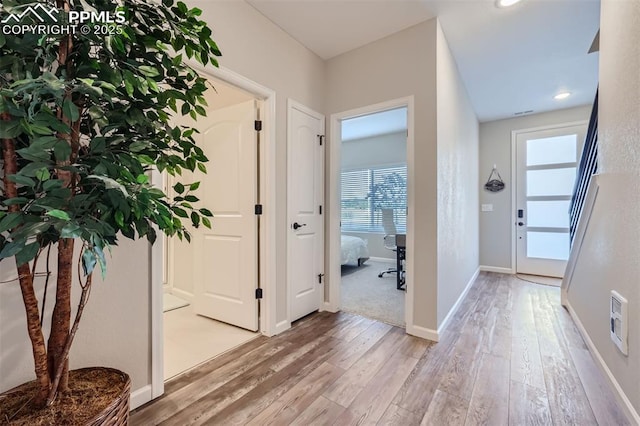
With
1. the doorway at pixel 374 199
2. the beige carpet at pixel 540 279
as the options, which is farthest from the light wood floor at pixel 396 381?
the beige carpet at pixel 540 279

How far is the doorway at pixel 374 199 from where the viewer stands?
4.75 m

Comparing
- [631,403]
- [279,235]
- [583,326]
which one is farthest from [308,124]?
[583,326]

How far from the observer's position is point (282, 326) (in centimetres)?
249

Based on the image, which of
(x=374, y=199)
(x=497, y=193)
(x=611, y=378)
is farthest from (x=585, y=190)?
(x=374, y=199)

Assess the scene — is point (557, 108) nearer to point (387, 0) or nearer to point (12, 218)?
point (387, 0)

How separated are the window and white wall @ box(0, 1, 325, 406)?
346 cm

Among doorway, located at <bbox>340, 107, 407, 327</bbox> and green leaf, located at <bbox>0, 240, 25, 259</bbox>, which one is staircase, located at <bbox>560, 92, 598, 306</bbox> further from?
green leaf, located at <bbox>0, 240, 25, 259</bbox>

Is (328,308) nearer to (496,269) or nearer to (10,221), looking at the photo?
(10,221)

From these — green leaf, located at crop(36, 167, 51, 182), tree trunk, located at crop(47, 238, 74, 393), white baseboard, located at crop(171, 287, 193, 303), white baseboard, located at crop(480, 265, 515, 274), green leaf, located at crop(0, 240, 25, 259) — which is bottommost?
white baseboard, located at crop(480, 265, 515, 274)

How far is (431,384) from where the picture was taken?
1739 mm

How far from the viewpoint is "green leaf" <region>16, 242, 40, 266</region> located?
0.64 m

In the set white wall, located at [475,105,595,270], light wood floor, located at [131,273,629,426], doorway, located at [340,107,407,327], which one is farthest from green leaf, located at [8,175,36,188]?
white wall, located at [475,105,595,270]

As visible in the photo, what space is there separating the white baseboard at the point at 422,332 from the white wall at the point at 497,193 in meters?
3.27

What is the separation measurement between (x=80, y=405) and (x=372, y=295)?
3106mm
